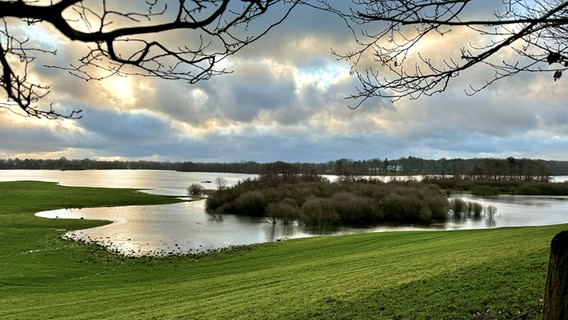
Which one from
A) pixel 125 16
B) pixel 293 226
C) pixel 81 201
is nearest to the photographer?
pixel 125 16

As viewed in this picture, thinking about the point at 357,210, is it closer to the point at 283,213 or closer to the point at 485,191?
the point at 283,213

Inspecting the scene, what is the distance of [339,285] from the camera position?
10.3m

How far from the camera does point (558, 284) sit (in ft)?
11.8

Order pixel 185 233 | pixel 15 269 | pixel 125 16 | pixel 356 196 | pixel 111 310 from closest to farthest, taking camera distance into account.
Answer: pixel 125 16 → pixel 111 310 → pixel 15 269 → pixel 185 233 → pixel 356 196

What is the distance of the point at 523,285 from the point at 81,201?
6194 cm

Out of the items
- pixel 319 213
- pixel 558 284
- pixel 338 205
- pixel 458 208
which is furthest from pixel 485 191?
pixel 558 284

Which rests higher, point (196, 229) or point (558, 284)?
point (558, 284)

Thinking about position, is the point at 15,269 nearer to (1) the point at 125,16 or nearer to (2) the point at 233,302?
(2) the point at 233,302

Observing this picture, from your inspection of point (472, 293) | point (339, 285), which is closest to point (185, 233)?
point (339, 285)

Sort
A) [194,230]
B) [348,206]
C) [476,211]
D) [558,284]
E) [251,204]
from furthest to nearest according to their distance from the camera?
[251,204] → [476,211] → [348,206] → [194,230] → [558,284]

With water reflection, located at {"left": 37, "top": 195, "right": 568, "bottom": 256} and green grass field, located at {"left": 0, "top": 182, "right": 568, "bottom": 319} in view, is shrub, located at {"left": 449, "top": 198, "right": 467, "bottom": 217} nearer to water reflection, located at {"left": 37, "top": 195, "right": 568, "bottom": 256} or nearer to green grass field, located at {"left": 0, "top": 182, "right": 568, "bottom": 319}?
water reflection, located at {"left": 37, "top": 195, "right": 568, "bottom": 256}

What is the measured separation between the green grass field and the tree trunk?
3.24 meters

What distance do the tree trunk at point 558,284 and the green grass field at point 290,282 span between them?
324 cm

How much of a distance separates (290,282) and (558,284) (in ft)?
29.6
